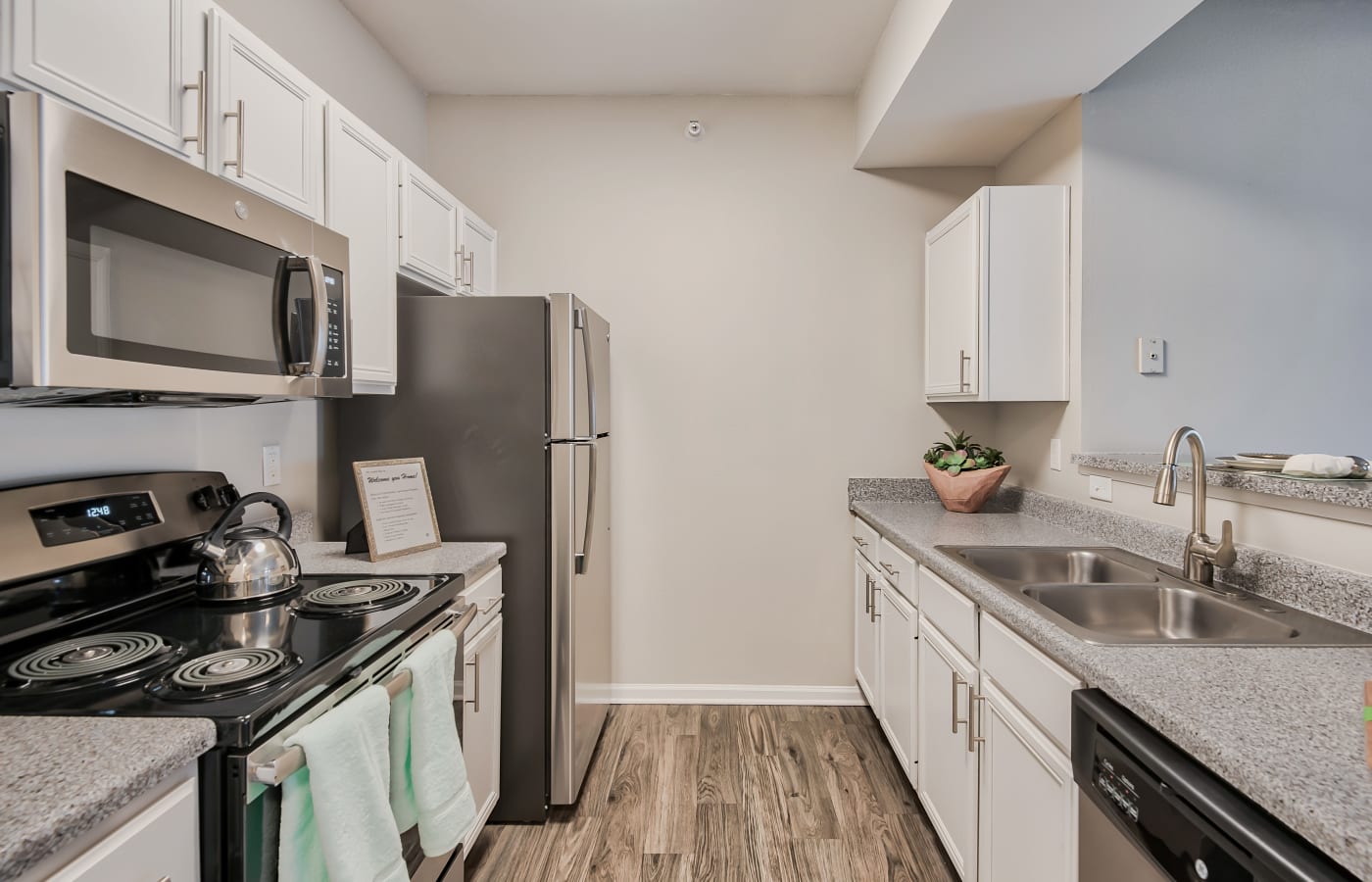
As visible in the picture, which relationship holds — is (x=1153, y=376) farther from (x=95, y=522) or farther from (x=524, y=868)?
(x=95, y=522)

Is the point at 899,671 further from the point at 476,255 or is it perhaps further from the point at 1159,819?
the point at 476,255

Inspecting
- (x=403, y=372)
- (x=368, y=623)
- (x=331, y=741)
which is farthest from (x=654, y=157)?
(x=331, y=741)

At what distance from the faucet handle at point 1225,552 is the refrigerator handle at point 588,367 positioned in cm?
178

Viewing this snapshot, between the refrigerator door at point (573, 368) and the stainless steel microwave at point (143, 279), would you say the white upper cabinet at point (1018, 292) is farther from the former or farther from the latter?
the stainless steel microwave at point (143, 279)

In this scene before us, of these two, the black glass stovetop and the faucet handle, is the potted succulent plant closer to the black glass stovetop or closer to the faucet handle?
the faucet handle

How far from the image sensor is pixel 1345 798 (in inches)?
28.4

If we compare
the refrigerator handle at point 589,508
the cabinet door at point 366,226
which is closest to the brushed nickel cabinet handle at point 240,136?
the cabinet door at point 366,226

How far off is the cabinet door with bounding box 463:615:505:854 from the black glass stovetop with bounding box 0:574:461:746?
1.19ft

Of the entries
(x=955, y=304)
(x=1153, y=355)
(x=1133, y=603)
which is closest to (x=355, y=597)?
(x=1133, y=603)

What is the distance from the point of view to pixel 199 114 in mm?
1297

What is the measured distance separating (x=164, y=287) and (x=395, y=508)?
37.9 inches

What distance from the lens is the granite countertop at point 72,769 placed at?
69 centimetres

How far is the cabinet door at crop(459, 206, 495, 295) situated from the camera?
2.67 m

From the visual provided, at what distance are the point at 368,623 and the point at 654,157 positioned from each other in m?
2.42
